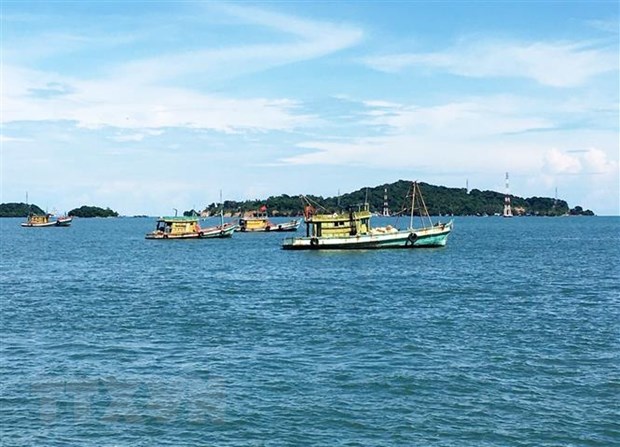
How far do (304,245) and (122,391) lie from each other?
72.8 metres

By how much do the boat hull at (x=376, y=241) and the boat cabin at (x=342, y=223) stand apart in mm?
1216

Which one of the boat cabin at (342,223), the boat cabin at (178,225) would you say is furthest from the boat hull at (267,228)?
the boat cabin at (342,223)

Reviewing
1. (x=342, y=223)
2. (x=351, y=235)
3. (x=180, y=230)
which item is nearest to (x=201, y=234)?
(x=180, y=230)

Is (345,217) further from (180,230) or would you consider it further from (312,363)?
(312,363)

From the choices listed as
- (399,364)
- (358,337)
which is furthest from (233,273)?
(399,364)

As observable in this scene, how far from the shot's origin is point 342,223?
97000 mm

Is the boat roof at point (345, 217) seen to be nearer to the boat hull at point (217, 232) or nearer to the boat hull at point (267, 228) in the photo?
the boat hull at point (217, 232)

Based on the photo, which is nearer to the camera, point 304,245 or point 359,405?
point 359,405

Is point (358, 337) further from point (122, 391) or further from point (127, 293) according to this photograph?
point (127, 293)

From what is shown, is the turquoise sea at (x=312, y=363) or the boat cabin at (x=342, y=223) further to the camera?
the boat cabin at (x=342, y=223)

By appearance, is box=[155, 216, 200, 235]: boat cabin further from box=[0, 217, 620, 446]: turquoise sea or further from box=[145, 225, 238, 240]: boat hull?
box=[0, 217, 620, 446]: turquoise sea

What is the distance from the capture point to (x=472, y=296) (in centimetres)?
5297

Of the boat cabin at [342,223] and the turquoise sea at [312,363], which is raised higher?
the boat cabin at [342,223]

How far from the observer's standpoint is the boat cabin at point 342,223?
96.2 m
